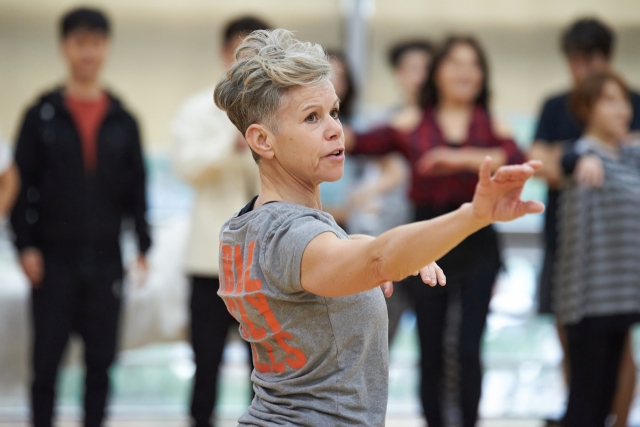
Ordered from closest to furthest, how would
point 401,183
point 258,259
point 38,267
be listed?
point 258,259 → point 38,267 → point 401,183

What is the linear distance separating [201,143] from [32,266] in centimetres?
81

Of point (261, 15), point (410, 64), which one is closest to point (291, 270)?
point (410, 64)

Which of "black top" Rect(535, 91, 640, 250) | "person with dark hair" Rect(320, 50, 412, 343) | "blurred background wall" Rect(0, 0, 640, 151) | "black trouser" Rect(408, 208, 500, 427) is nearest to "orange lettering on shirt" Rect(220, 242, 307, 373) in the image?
"black trouser" Rect(408, 208, 500, 427)

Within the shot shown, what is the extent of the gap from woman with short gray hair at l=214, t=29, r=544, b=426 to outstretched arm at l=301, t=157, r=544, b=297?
6 cm

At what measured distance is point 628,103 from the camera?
3611mm

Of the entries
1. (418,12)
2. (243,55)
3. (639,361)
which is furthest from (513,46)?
(243,55)

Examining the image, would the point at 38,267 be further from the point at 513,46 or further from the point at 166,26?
the point at 513,46

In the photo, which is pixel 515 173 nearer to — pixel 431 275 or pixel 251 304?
pixel 431 275

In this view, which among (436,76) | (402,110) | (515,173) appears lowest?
(515,173)

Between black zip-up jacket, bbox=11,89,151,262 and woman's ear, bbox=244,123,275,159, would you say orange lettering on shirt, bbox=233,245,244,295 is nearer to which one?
woman's ear, bbox=244,123,275,159

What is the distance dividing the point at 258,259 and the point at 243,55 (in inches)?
14.7

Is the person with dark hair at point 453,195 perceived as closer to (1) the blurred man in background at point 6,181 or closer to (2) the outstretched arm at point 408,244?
(1) the blurred man in background at point 6,181

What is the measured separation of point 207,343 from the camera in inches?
137

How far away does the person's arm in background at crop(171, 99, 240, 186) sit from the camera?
352 cm
